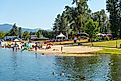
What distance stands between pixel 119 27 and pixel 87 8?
17.3 meters

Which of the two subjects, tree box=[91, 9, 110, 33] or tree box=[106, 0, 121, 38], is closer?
tree box=[106, 0, 121, 38]

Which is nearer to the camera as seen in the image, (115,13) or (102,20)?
(115,13)

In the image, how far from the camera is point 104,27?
631 ft

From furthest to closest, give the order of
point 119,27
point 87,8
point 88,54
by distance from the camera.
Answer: point 87,8 → point 119,27 → point 88,54

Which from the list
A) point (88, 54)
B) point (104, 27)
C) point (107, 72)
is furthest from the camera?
point (104, 27)

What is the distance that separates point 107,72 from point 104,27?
140m

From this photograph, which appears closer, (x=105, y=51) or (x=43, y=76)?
(x=43, y=76)

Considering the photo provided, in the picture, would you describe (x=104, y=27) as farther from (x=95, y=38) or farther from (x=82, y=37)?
(x=95, y=38)

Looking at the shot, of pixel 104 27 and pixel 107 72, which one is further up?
pixel 104 27

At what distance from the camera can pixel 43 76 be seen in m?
49.8

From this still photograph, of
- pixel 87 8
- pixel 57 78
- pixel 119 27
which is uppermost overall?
pixel 87 8

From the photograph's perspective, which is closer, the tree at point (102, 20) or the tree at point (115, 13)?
the tree at point (115, 13)

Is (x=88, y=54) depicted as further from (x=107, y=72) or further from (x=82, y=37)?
(x=82, y=37)

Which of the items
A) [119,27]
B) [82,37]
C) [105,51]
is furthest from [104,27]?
[105,51]
